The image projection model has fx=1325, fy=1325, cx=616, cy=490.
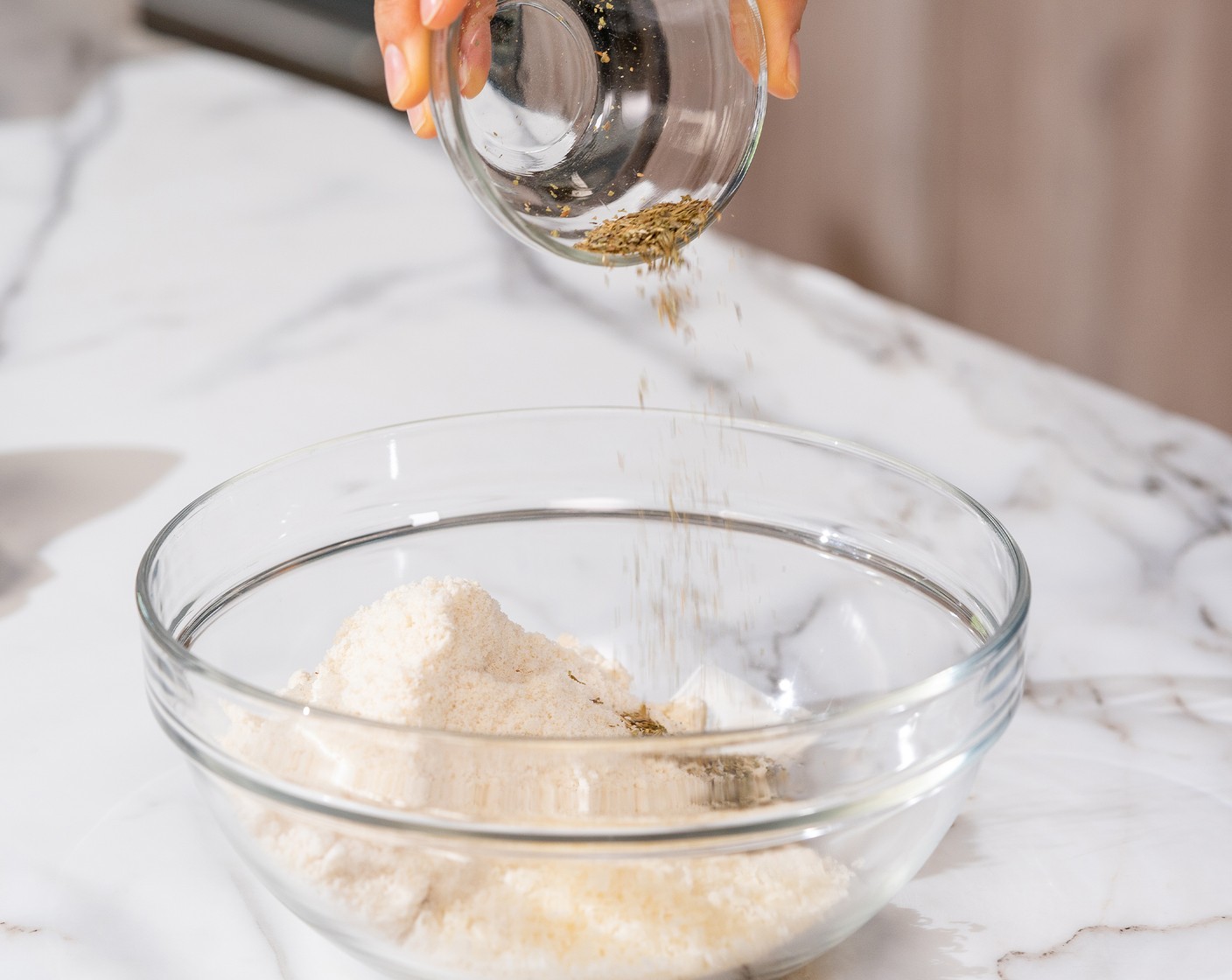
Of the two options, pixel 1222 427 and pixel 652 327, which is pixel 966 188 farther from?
pixel 652 327

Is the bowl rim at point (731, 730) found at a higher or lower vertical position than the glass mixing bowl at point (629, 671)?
higher

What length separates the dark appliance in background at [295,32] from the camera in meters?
2.35

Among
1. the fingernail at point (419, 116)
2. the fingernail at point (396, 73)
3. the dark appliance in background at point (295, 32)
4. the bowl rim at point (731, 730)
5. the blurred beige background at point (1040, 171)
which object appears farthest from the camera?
the dark appliance in background at point (295, 32)

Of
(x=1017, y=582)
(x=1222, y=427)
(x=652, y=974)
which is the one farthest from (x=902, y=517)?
(x=1222, y=427)

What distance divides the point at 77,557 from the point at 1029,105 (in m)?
1.70

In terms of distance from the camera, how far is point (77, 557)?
919mm

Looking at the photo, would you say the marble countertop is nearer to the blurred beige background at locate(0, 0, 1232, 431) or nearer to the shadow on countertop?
the shadow on countertop

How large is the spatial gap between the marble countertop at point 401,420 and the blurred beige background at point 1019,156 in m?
0.64

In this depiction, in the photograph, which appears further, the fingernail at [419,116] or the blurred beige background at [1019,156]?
the blurred beige background at [1019,156]

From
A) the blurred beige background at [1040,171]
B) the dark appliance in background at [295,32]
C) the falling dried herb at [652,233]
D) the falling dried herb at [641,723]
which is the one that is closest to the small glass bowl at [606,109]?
the falling dried herb at [652,233]

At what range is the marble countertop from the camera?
2.04 ft

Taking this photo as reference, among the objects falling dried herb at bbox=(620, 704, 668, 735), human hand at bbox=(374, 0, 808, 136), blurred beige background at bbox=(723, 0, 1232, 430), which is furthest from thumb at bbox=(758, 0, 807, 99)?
blurred beige background at bbox=(723, 0, 1232, 430)

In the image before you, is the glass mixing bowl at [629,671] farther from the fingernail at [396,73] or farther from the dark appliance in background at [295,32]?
the dark appliance in background at [295,32]

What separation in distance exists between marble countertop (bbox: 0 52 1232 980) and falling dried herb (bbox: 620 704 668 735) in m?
0.15
